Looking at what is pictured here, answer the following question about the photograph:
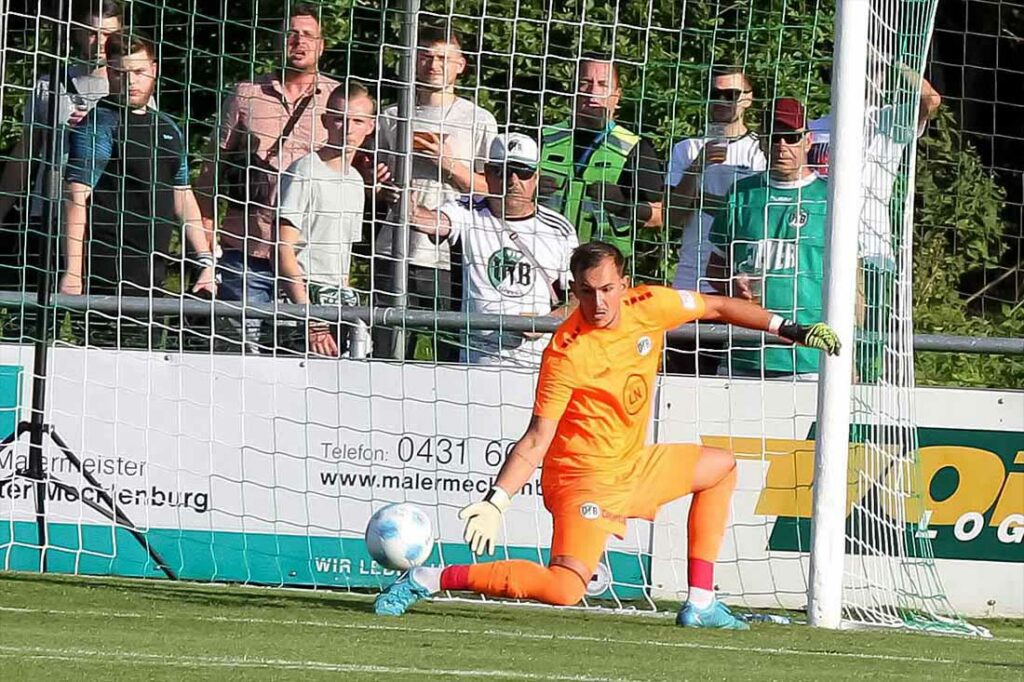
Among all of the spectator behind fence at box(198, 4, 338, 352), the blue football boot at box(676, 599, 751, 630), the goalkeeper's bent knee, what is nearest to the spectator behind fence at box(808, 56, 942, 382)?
the blue football boot at box(676, 599, 751, 630)

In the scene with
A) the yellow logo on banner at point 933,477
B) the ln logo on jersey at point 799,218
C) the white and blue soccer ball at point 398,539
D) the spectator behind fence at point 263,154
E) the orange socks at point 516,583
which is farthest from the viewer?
the spectator behind fence at point 263,154

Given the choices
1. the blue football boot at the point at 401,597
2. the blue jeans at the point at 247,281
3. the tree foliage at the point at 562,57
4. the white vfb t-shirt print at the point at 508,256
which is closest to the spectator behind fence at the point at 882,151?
the tree foliage at the point at 562,57

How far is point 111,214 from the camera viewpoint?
10633mm

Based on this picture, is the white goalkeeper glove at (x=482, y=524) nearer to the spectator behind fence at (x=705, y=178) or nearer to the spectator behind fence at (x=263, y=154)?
the spectator behind fence at (x=705, y=178)

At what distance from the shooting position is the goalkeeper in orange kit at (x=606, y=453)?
8.28 m

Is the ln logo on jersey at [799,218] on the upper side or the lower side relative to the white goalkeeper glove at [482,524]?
upper

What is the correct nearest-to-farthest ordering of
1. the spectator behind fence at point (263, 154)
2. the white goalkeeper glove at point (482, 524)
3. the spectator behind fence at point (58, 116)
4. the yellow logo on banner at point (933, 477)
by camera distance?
the white goalkeeper glove at point (482, 524) → the yellow logo on banner at point (933, 477) → the spectator behind fence at point (58, 116) → the spectator behind fence at point (263, 154)

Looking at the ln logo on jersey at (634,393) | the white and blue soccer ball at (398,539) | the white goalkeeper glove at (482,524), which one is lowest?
the white and blue soccer ball at (398,539)

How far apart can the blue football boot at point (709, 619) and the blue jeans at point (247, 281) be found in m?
3.19

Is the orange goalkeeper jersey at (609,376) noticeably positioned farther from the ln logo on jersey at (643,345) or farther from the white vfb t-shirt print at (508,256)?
the white vfb t-shirt print at (508,256)

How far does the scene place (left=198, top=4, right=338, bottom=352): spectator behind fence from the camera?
10.6 m

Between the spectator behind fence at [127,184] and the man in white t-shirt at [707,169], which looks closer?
the man in white t-shirt at [707,169]

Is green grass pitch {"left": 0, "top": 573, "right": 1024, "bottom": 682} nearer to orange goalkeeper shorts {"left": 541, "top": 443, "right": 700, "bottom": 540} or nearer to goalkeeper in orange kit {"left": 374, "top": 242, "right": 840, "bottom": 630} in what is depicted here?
goalkeeper in orange kit {"left": 374, "top": 242, "right": 840, "bottom": 630}

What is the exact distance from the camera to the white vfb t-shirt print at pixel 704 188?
10328 millimetres
